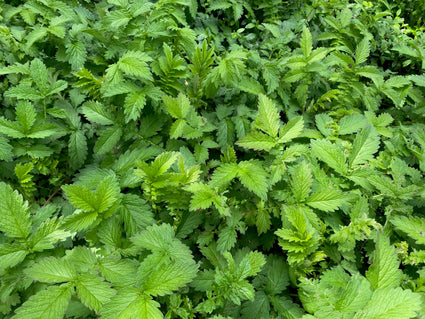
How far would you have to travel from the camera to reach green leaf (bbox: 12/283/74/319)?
3.91 ft

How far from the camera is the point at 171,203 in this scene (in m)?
1.72

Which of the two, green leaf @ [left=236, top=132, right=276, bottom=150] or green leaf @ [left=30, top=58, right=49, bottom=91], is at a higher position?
green leaf @ [left=30, top=58, right=49, bottom=91]

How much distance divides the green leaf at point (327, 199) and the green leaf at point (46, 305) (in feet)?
4.32

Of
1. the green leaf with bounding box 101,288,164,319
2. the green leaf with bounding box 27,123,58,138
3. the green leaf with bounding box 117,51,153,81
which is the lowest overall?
the green leaf with bounding box 101,288,164,319

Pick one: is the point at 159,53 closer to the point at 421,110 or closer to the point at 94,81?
the point at 94,81

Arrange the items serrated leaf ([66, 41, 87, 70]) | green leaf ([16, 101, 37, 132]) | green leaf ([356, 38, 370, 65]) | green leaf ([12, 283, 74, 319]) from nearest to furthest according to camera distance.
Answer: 1. green leaf ([12, 283, 74, 319])
2. green leaf ([16, 101, 37, 132])
3. serrated leaf ([66, 41, 87, 70])
4. green leaf ([356, 38, 370, 65])

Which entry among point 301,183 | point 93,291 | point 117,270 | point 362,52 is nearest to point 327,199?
point 301,183

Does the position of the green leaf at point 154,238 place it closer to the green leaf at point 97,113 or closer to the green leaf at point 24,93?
the green leaf at point 97,113

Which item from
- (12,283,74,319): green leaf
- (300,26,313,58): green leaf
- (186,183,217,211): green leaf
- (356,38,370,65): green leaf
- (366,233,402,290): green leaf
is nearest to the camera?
(12,283,74,319): green leaf

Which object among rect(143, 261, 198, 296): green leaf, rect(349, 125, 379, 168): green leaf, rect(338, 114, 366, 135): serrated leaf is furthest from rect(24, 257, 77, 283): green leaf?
rect(338, 114, 366, 135): serrated leaf

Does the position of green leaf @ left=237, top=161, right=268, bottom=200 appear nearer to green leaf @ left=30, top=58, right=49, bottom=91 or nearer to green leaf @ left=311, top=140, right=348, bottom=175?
green leaf @ left=311, top=140, right=348, bottom=175

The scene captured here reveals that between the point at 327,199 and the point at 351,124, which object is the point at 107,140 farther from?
the point at 351,124

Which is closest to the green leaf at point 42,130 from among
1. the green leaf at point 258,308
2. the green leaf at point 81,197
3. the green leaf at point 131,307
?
the green leaf at point 81,197

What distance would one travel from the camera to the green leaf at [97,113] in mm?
1970
